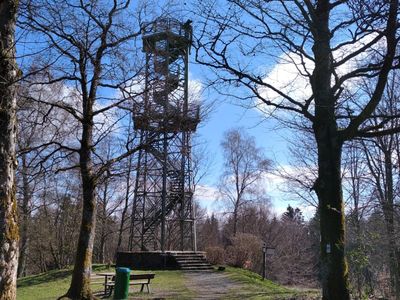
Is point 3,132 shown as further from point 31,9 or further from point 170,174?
point 170,174

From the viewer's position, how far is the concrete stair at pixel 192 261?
2470 centimetres

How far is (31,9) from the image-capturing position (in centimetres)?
832

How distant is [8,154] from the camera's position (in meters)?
5.86

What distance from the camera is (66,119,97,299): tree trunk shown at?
11328mm

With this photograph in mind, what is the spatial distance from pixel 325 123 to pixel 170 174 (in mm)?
18449

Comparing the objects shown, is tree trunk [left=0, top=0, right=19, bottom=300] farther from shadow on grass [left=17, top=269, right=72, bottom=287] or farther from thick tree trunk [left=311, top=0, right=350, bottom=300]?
shadow on grass [left=17, top=269, right=72, bottom=287]

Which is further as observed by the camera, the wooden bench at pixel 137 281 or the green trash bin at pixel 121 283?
the wooden bench at pixel 137 281

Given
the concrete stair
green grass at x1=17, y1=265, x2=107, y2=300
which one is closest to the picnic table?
green grass at x1=17, y1=265, x2=107, y2=300

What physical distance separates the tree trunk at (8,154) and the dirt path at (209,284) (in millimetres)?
9804

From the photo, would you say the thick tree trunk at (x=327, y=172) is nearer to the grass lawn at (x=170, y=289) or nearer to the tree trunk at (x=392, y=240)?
the grass lawn at (x=170, y=289)

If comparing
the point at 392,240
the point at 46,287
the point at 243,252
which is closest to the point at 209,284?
the point at 46,287

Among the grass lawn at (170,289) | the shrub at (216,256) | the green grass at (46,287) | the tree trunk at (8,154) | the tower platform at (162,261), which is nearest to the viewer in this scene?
the tree trunk at (8,154)

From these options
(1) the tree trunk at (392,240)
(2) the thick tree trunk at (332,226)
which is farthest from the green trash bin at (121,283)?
(1) the tree trunk at (392,240)

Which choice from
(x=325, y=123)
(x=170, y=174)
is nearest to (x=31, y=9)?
(x=325, y=123)
